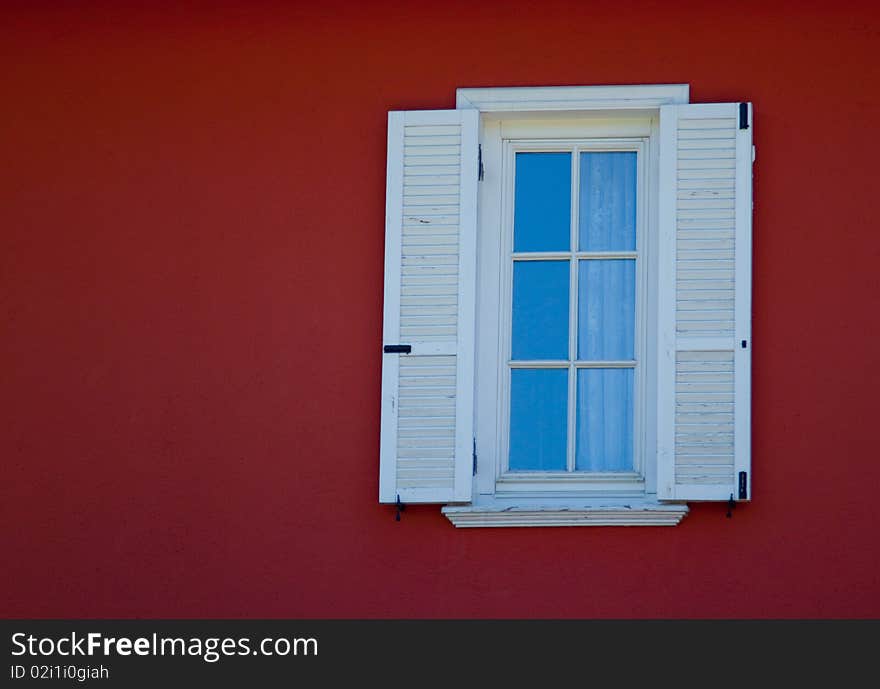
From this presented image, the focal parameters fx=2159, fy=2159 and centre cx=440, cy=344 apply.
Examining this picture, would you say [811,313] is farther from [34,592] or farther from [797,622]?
[34,592]

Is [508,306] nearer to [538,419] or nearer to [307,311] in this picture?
[538,419]

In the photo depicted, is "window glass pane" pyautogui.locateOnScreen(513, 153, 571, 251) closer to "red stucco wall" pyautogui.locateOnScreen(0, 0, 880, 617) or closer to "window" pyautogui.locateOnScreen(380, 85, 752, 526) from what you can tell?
"window" pyautogui.locateOnScreen(380, 85, 752, 526)

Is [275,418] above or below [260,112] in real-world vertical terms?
below

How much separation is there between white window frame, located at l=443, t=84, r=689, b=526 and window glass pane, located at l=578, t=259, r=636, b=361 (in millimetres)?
48

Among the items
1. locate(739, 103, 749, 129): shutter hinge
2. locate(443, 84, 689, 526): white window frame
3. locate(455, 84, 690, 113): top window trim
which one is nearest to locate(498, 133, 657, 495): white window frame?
locate(443, 84, 689, 526): white window frame

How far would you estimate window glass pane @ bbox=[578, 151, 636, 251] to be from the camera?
791 cm

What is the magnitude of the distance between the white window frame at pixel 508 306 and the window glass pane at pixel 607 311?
0.16ft

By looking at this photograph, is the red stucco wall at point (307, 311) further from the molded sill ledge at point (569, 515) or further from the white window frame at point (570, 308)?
the white window frame at point (570, 308)

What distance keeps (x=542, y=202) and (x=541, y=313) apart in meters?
0.42

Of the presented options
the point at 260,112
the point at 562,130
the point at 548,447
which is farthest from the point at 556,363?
the point at 260,112

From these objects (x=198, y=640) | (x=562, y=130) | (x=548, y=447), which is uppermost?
(x=562, y=130)

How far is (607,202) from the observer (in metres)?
7.93

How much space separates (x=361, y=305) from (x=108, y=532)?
4.01ft

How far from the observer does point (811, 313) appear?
25.0ft
